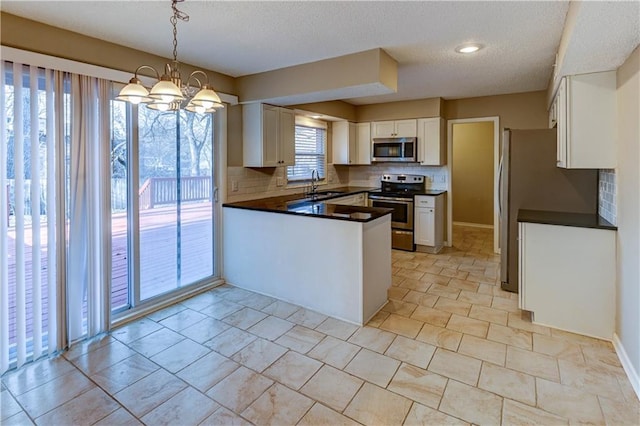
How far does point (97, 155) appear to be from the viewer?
9.14 feet

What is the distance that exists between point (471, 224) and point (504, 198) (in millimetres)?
4004

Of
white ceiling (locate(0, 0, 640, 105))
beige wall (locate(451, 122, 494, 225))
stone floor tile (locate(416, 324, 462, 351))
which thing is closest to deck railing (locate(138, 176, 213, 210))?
white ceiling (locate(0, 0, 640, 105))

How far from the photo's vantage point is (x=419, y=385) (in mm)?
2193

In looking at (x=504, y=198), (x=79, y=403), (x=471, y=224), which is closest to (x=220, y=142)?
(x=79, y=403)

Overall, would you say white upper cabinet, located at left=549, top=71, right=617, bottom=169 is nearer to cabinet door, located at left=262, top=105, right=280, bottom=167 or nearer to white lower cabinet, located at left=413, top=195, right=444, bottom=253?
white lower cabinet, located at left=413, top=195, right=444, bottom=253

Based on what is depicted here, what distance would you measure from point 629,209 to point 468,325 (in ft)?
4.70

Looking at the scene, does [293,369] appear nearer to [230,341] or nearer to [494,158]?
[230,341]

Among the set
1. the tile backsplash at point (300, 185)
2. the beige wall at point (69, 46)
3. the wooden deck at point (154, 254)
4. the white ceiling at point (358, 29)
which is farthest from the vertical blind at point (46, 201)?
the tile backsplash at point (300, 185)

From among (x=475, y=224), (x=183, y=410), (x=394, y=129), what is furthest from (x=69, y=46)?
(x=475, y=224)

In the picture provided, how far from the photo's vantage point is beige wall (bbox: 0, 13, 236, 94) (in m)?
2.35

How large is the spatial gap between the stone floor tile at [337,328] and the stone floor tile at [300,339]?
0.28ft

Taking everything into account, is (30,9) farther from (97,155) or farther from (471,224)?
(471,224)

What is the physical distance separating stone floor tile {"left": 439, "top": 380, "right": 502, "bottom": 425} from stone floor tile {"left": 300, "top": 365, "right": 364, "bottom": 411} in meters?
0.53

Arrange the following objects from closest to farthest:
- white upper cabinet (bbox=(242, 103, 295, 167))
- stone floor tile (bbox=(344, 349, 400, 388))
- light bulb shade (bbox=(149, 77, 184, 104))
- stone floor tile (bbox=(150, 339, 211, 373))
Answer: light bulb shade (bbox=(149, 77, 184, 104)) → stone floor tile (bbox=(344, 349, 400, 388)) → stone floor tile (bbox=(150, 339, 211, 373)) → white upper cabinet (bbox=(242, 103, 295, 167))
